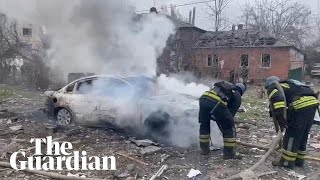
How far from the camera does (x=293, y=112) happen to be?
5.85 metres

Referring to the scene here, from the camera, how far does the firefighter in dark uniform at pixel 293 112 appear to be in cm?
574

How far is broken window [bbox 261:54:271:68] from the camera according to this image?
29.9 metres

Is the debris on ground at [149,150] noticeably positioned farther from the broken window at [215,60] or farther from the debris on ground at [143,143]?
the broken window at [215,60]

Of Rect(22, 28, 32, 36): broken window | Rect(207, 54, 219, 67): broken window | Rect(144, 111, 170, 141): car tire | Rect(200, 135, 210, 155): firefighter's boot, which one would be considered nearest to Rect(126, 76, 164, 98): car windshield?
Rect(144, 111, 170, 141): car tire

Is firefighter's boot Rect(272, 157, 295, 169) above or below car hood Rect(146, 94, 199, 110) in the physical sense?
below

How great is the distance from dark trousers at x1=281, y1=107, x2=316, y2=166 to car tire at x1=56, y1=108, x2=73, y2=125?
5364 millimetres

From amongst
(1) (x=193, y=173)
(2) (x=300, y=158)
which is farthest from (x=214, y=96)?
(2) (x=300, y=158)

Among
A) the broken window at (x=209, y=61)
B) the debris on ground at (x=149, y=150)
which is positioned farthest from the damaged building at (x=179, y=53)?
the debris on ground at (x=149, y=150)

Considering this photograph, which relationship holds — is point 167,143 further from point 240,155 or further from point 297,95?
point 297,95

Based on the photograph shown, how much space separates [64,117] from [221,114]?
15.2 feet

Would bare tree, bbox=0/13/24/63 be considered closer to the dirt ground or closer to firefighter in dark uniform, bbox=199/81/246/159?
the dirt ground

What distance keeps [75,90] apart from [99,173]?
3.69 meters

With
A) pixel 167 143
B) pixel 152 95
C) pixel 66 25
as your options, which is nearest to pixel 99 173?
pixel 167 143

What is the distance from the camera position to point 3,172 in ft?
Result: 18.4
